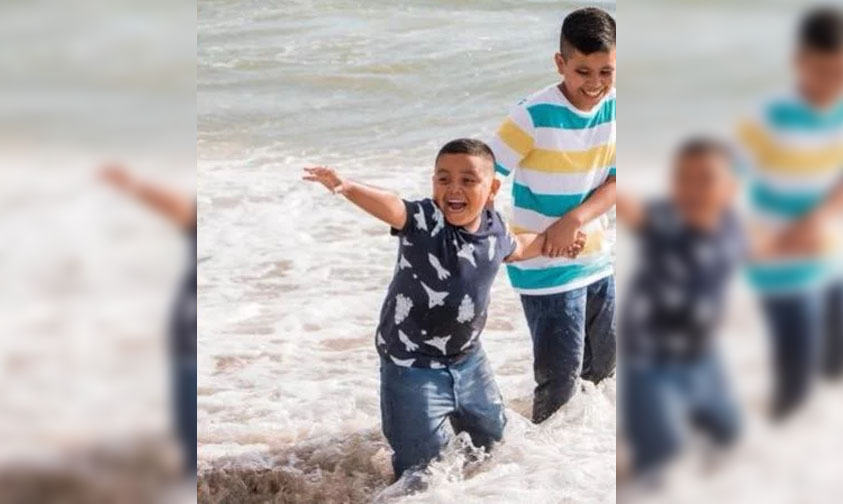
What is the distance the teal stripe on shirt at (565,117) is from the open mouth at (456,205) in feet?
0.64

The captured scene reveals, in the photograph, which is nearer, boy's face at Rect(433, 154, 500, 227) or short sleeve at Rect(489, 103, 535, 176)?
boy's face at Rect(433, 154, 500, 227)

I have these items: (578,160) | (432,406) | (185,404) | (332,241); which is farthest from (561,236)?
(185,404)

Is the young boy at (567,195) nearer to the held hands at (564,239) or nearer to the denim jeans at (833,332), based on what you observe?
the held hands at (564,239)

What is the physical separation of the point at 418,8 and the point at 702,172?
1200 mm

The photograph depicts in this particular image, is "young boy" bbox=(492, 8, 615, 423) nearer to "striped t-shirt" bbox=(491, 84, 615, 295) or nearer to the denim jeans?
"striped t-shirt" bbox=(491, 84, 615, 295)

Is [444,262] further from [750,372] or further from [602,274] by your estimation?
[750,372]

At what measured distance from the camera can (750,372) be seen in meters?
1.21

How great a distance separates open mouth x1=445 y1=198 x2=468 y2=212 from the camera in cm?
170

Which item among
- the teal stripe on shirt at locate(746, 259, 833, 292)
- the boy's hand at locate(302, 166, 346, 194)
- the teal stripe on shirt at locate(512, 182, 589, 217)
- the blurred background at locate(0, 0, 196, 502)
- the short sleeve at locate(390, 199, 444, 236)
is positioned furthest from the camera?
the teal stripe on shirt at locate(512, 182, 589, 217)

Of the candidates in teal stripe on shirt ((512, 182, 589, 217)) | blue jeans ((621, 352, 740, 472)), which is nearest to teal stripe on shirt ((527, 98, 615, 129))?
teal stripe on shirt ((512, 182, 589, 217))

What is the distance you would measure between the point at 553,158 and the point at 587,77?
0.45 feet

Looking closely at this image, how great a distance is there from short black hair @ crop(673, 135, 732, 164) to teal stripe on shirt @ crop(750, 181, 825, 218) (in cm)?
→ 4

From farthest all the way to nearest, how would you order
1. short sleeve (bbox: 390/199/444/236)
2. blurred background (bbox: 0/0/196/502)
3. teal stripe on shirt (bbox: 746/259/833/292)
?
short sleeve (bbox: 390/199/444/236), teal stripe on shirt (bbox: 746/259/833/292), blurred background (bbox: 0/0/196/502)

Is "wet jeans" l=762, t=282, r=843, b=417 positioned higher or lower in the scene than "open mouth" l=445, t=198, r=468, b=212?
lower
